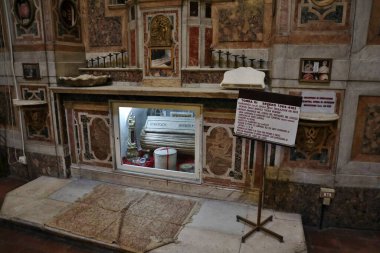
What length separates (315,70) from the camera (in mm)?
3529

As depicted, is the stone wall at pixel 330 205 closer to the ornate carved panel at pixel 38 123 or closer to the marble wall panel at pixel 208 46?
the marble wall panel at pixel 208 46

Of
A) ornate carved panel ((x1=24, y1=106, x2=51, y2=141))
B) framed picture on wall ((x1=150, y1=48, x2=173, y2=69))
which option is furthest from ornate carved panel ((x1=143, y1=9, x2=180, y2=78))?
ornate carved panel ((x1=24, y1=106, x2=51, y2=141))

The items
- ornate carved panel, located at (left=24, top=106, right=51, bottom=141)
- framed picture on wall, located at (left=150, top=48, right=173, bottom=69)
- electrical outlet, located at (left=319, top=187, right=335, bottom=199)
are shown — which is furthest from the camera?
ornate carved panel, located at (left=24, top=106, right=51, bottom=141)

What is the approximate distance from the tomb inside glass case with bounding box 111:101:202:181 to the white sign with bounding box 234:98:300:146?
47.4 inches

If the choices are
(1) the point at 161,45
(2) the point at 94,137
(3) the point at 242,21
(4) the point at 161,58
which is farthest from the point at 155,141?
(3) the point at 242,21

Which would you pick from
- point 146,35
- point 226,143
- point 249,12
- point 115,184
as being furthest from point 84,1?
point 226,143

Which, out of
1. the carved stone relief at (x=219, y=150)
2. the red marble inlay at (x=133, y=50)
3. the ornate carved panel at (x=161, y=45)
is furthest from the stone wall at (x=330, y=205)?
the red marble inlay at (x=133, y=50)

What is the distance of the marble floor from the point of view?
328 cm

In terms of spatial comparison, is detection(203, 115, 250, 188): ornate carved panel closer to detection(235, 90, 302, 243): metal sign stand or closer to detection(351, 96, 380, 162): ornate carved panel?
detection(235, 90, 302, 243): metal sign stand

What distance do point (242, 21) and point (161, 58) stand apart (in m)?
1.48

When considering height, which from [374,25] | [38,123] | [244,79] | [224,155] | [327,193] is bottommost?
[327,193]

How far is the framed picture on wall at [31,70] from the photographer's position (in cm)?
488

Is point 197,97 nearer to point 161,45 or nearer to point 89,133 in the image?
point 161,45

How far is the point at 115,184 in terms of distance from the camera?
492 centimetres
